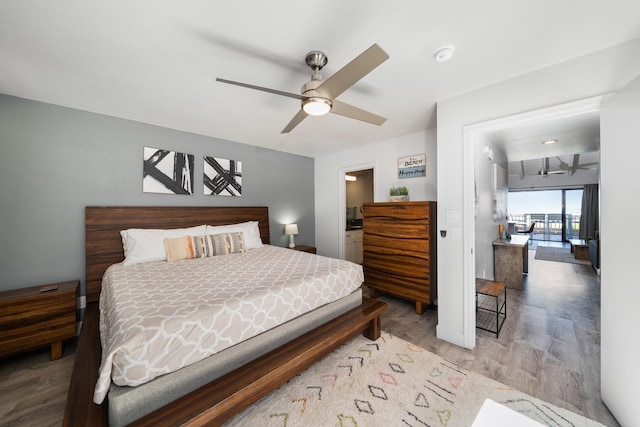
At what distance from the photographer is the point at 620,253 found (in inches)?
57.2

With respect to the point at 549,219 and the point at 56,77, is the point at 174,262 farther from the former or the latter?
the point at 549,219

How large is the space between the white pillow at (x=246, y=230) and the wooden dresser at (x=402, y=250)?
64.8 inches

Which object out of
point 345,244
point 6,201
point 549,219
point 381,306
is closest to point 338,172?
point 345,244

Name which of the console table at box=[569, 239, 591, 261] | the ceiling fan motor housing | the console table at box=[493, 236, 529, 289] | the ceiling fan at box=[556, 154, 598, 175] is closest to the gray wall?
the ceiling fan motor housing

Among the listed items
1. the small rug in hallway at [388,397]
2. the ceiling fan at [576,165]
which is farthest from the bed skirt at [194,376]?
the ceiling fan at [576,165]

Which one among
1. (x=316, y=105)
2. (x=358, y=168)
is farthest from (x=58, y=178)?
(x=358, y=168)

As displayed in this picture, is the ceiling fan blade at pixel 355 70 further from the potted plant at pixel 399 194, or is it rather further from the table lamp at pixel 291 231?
the table lamp at pixel 291 231

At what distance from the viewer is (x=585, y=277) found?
439cm

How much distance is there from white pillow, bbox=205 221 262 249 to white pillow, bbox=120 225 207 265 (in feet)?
1.67

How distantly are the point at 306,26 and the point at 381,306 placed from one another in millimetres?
2354

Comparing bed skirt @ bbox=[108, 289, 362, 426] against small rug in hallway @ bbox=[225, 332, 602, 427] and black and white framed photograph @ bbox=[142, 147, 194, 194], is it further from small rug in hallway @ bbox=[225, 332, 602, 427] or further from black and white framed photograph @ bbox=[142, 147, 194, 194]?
black and white framed photograph @ bbox=[142, 147, 194, 194]

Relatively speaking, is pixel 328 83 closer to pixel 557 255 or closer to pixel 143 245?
pixel 143 245

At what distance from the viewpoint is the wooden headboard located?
8.61 ft

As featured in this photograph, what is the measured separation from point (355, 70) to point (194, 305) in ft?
5.62
